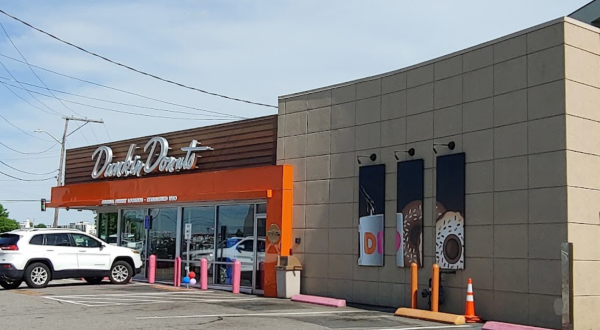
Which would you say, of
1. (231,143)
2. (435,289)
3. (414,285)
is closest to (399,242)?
(414,285)

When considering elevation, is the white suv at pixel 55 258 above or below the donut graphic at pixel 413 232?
below

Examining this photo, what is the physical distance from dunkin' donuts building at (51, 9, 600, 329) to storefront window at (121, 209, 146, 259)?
2.58 ft

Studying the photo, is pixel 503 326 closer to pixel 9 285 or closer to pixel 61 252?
pixel 61 252

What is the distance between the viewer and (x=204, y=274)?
70.6ft

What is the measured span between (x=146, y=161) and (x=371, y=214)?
10.3 meters

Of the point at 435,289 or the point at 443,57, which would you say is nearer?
the point at 435,289

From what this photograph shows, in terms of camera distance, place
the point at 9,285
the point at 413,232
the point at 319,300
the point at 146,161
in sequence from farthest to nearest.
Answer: the point at 146,161 < the point at 9,285 < the point at 319,300 < the point at 413,232

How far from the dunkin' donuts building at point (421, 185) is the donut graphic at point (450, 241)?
3 centimetres

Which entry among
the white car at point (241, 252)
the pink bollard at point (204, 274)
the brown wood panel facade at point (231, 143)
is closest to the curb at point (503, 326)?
the white car at point (241, 252)

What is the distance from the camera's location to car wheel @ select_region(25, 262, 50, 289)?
20050mm

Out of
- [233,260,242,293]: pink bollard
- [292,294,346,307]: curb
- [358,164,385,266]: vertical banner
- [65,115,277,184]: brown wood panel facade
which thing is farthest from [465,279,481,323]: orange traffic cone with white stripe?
[65,115,277,184]: brown wood panel facade

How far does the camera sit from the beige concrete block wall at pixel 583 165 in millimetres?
13516

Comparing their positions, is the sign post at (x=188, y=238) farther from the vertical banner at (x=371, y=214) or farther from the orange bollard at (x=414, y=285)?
the orange bollard at (x=414, y=285)

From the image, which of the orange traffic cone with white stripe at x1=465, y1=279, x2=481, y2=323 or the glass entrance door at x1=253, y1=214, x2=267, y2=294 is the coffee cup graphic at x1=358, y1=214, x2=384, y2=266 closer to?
A: the orange traffic cone with white stripe at x1=465, y1=279, x2=481, y2=323
